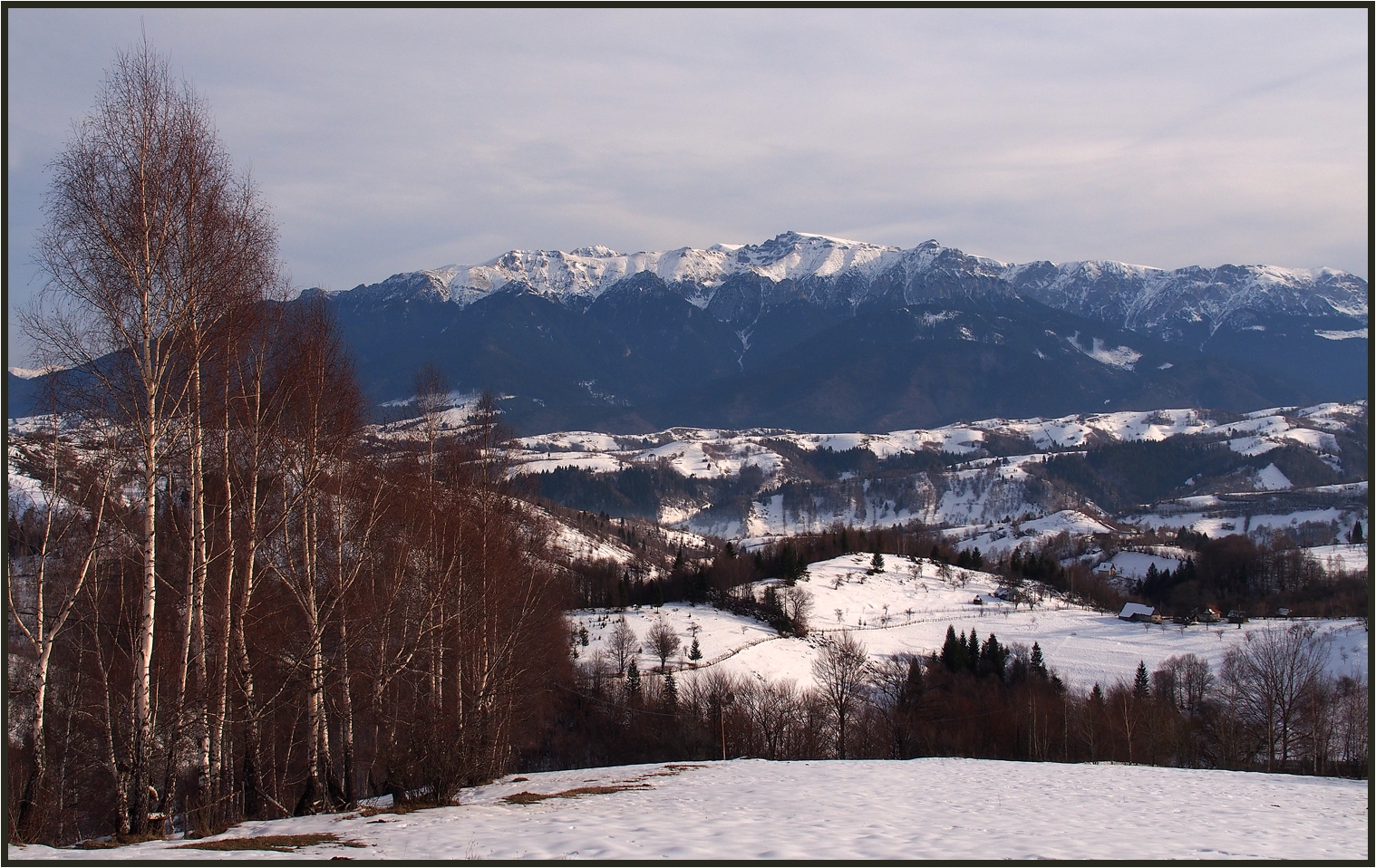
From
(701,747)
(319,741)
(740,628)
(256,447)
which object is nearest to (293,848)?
(319,741)

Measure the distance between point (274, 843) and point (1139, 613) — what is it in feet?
504

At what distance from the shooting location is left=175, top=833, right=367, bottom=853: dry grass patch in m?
15.5

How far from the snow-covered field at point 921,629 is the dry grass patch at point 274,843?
71952 mm

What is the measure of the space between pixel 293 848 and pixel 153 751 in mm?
4157

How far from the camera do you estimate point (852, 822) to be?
1862 cm

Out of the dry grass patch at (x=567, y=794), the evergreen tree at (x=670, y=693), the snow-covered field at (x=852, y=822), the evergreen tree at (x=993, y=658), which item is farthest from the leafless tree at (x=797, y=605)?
the dry grass patch at (x=567, y=794)

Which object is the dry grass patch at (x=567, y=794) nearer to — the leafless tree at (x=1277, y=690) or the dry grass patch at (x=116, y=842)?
the dry grass patch at (x=116, y=842)

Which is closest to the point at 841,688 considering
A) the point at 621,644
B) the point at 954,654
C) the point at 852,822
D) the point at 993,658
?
the point at 621,644

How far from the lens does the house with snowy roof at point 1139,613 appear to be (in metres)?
143

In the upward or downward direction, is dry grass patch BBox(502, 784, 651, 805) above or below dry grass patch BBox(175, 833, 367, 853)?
below

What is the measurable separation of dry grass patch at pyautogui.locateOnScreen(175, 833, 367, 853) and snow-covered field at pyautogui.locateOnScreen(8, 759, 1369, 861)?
22cm

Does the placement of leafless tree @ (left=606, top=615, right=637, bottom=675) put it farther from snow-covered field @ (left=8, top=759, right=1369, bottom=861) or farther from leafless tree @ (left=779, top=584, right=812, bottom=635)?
snow-covered field @ (left=8, top=759, right=1369, bottom=861)

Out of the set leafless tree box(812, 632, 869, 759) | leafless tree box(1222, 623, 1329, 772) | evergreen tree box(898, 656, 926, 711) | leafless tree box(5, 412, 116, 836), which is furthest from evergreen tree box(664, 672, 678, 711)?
leafless tree box(5, 412, 116, 836)

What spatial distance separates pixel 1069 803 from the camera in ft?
73.7
